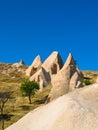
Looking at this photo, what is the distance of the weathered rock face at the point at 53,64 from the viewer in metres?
144

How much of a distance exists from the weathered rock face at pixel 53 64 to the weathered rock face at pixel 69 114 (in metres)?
119

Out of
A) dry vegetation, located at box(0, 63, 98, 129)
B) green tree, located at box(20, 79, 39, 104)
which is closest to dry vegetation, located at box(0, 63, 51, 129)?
dry vegetation, located at box(0, 63, 98, 129)

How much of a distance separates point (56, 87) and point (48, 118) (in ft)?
272

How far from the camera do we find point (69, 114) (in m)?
19.4

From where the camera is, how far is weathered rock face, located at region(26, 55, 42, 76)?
152m

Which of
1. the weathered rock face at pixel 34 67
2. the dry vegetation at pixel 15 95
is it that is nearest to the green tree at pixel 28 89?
the dry vegetation at pixel 15 95

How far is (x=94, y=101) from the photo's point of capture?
2086 cm

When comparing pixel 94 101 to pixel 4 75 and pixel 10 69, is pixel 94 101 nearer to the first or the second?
pixel 4 75

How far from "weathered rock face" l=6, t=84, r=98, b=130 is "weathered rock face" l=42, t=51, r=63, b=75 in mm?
118952

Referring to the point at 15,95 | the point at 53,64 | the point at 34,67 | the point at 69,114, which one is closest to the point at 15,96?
the point at 15,95

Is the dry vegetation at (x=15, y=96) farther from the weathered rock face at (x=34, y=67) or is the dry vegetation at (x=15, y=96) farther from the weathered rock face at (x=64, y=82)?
the weathered rock face at (x=64, y=82)

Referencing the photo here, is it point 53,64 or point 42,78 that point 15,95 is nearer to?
point 42,78

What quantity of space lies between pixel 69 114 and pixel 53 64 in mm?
126220

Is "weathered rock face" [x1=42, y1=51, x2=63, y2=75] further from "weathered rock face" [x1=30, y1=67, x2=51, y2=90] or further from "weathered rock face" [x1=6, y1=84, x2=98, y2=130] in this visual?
"weathered rock face" [x1=6, y1=84, x2=98, y2=130]
